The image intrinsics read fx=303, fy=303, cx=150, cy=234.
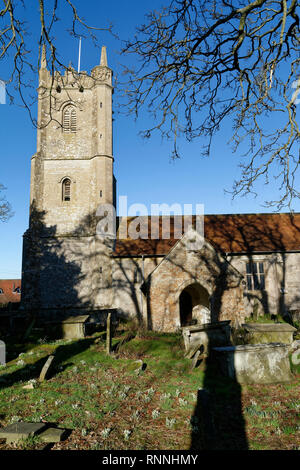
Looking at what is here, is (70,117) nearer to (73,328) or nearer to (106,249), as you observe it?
(106,249)

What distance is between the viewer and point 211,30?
5172mm

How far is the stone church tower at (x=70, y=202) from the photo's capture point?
891 inches

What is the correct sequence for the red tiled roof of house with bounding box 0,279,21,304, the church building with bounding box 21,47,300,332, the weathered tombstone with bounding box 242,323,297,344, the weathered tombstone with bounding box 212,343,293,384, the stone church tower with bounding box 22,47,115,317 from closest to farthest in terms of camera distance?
the weathered tombstone with bounding box 212,343,293,384
the weathered tombstone with bounding box 242,323,297,344
the church building with bounding box 21,47,300,332
the stone church tower with bounding box 22,47,115,317
the red tiled roof of house with bounding box 0,279,21,304

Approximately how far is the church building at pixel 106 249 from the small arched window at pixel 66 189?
0.38ft

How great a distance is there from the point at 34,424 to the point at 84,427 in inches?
36.1

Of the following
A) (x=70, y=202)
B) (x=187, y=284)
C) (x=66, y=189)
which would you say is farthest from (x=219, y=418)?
(x=66, y=189)

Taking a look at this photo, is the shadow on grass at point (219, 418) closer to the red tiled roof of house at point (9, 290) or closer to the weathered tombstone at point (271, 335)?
the weathered tombstone at point (271, 335)

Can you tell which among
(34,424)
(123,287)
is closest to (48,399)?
(34,424)

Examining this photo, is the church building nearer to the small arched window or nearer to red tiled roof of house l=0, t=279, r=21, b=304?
the small arched window

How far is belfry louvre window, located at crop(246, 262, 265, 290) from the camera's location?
69.5 ft

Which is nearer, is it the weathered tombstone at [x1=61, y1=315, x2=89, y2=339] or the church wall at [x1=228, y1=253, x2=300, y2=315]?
the weathered tombstone at [x1=61, y1=315, x2=89, y2=339]

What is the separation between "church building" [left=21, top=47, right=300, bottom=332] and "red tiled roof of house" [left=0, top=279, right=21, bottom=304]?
27.8m

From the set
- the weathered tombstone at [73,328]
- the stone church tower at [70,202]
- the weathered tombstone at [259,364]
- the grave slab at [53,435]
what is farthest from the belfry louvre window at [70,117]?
the grave slab at [53,435]

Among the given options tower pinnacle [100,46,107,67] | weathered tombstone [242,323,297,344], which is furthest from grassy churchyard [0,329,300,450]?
tower pinnacle [100,46,107,67]
